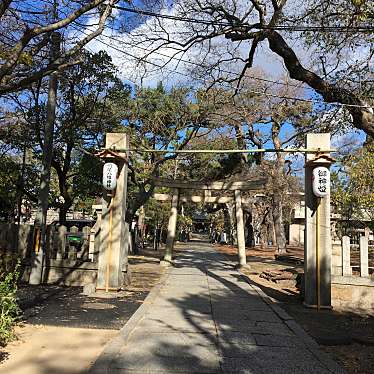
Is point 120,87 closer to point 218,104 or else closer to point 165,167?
point 218,104

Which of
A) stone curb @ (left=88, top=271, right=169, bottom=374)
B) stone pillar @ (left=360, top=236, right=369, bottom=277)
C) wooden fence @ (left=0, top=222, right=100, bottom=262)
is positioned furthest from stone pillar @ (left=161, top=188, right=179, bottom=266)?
stone curb @ (left=88, top=271, right=169, bottom=374)

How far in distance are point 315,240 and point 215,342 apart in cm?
452

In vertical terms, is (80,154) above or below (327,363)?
above

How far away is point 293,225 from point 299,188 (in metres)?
23.5

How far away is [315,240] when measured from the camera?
9.66 metres

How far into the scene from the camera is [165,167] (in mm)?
29000

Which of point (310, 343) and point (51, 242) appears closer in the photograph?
point (310, 343)

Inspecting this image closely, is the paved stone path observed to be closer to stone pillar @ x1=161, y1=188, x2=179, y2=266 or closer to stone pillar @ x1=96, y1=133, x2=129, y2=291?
stone pillar @ x1=96, y1=133, x2=129, y2=291

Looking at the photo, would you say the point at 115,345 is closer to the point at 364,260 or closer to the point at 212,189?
the point at 364,260

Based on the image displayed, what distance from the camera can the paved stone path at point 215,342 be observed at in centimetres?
503

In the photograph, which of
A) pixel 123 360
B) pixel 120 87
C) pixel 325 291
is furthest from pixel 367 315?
pixel 120 87

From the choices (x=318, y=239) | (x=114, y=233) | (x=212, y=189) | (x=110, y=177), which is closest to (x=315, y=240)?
(x=318, y=239)

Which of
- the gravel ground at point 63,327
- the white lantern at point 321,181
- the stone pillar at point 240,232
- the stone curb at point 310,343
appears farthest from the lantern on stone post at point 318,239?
the stone pillar at point 240,232

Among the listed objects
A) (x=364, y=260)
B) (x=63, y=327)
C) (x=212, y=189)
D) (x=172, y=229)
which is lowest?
(x=63, y=327)
